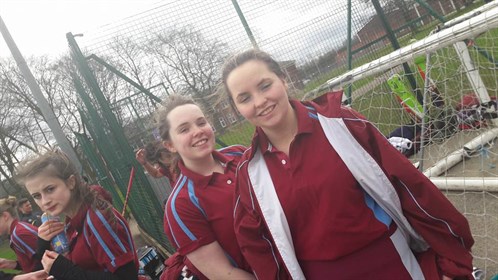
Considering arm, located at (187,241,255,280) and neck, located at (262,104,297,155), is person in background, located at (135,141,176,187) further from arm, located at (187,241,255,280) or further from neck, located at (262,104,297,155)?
neck, located at (262,104,297,155)

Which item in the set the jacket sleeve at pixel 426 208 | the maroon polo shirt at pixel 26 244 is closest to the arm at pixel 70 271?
the maroon polo shirt at pixel 26 244

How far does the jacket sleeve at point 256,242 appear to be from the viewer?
1578 millimetres

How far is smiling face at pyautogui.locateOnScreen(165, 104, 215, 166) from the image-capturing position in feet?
6.66

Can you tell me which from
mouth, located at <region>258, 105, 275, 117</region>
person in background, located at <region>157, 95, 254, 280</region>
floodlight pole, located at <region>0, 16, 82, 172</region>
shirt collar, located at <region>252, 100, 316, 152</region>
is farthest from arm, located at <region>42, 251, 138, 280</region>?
floodlight pole, located at <region>0, 16, 82, 172</region>

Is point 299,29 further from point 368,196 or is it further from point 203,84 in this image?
point 368,196

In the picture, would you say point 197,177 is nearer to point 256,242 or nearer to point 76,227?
point 256,242

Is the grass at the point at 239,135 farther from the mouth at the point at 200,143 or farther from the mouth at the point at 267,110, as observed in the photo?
the mouth at the point at 267,110

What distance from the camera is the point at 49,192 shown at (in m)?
2.40

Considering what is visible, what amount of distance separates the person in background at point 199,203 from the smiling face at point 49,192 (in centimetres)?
84

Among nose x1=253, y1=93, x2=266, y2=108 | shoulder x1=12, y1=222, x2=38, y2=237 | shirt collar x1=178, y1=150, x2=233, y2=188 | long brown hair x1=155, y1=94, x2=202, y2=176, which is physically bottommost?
shirt collar x1=178, y1=150, x2=233, y2=188

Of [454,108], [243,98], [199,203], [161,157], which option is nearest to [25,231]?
[161,157]

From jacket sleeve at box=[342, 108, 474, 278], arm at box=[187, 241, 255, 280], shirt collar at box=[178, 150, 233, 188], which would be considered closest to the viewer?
jacket sleeve at box=[342, 108, 474, 278]

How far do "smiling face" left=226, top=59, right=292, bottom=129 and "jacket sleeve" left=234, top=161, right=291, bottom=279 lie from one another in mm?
268

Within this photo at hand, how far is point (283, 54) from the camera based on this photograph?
5.09 meters
